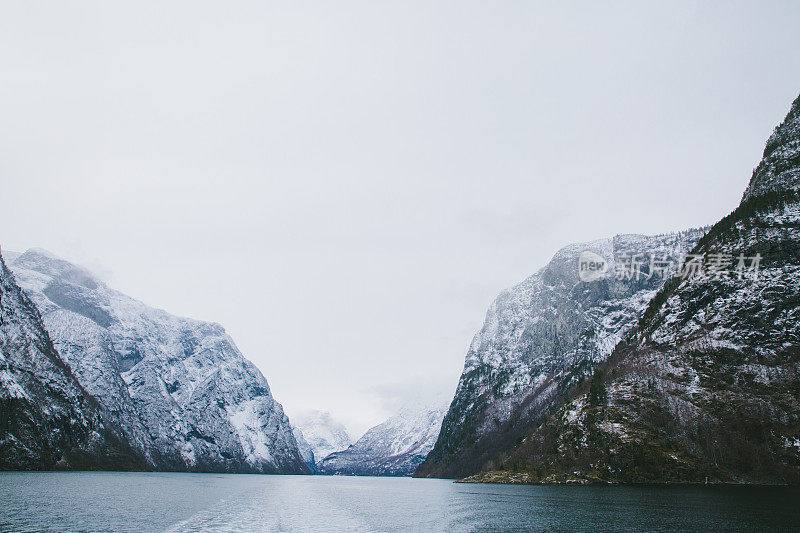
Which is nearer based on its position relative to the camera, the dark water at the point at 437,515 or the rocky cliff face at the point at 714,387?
the dark water at the point at 437,515

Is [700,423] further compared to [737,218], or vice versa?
[737,218]

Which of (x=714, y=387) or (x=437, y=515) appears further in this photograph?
(x=714, y=387)

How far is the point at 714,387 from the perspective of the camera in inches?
5797

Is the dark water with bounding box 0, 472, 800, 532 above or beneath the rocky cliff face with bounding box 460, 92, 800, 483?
beneath

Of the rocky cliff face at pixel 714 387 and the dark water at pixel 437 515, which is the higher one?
the rocky cliff face at pixel 714 387

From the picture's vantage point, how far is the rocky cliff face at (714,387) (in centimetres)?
13038

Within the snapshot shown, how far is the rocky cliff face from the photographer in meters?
130

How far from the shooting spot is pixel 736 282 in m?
162

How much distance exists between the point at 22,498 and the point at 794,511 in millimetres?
119674

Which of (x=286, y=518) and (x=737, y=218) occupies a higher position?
(x=737, y=218)

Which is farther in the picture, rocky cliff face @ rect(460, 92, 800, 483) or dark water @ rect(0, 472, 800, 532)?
rocky cliff face @ rect(460, 92, 800, 483)

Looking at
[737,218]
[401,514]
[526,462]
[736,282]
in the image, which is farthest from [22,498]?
[737,218]

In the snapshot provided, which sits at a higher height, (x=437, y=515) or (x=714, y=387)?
(x=714, y=387)

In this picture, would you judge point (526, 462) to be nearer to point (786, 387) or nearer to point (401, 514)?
point (786, 387)
